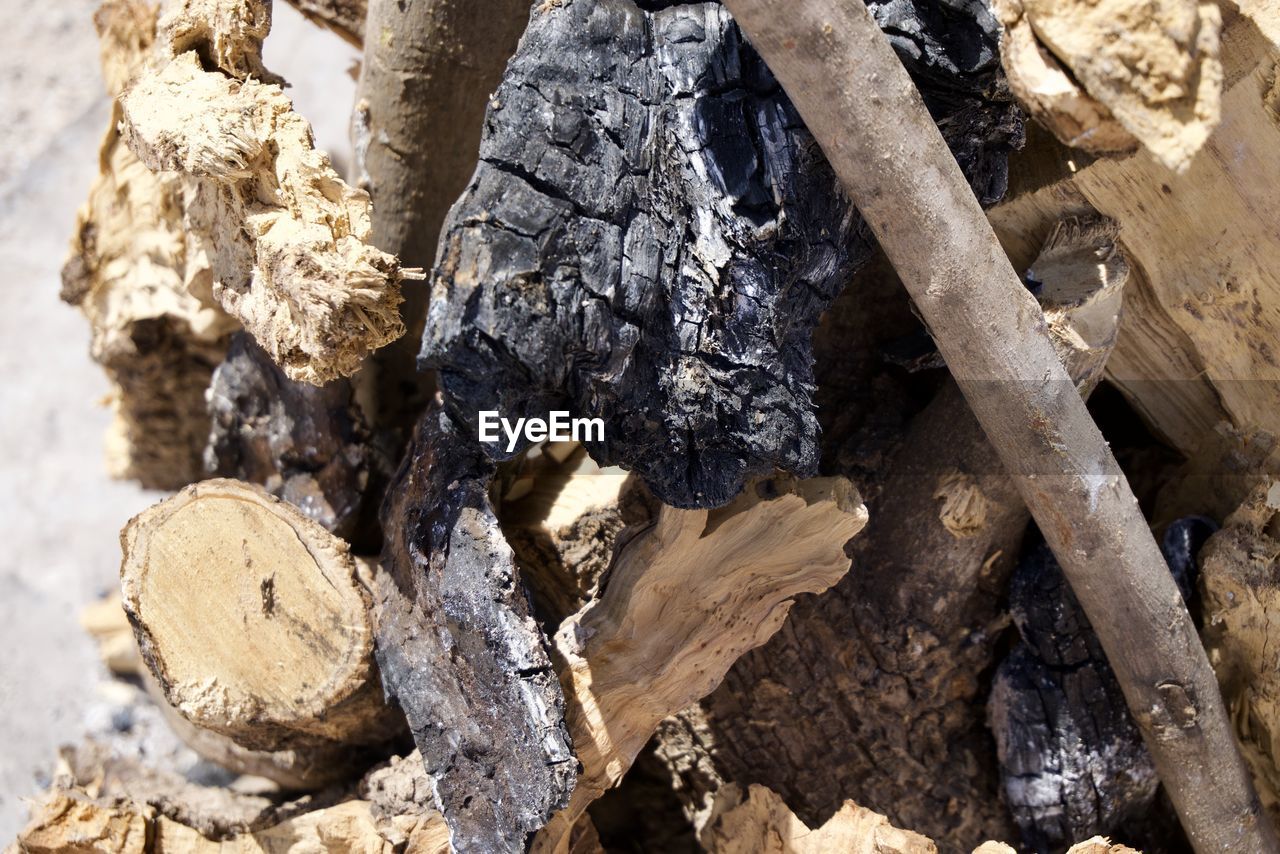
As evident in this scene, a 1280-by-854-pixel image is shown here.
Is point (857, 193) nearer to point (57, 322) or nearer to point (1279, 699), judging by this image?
point (1279, 699)

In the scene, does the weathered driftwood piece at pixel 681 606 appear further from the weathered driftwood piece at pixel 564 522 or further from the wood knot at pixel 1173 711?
the wood knot at pixel 1173 711

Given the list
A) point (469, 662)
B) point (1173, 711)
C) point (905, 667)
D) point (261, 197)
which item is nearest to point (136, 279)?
point (261, 197)

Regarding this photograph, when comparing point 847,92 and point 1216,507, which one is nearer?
point 847,92

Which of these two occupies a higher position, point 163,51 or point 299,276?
point 163,51

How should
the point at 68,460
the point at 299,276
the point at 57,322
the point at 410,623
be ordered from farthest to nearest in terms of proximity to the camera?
the point at 57,322 < the point at 68,460 < the point at 410,623 < the point at 299,276

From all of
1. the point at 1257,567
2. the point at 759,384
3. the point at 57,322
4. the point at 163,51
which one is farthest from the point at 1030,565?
the point at 57,322

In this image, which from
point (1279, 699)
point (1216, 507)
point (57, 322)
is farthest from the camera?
point (57, 322)

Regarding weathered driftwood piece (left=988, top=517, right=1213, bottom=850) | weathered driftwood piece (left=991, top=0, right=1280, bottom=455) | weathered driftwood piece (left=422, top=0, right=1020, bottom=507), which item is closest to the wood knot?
weathered driftwood piece (left=988, top=517, right=1213, bottom=850)

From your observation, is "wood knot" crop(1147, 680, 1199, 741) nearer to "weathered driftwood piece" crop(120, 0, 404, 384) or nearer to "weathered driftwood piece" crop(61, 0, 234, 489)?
"weathered driftwood piece" crop(120, 0, 404, 384)
